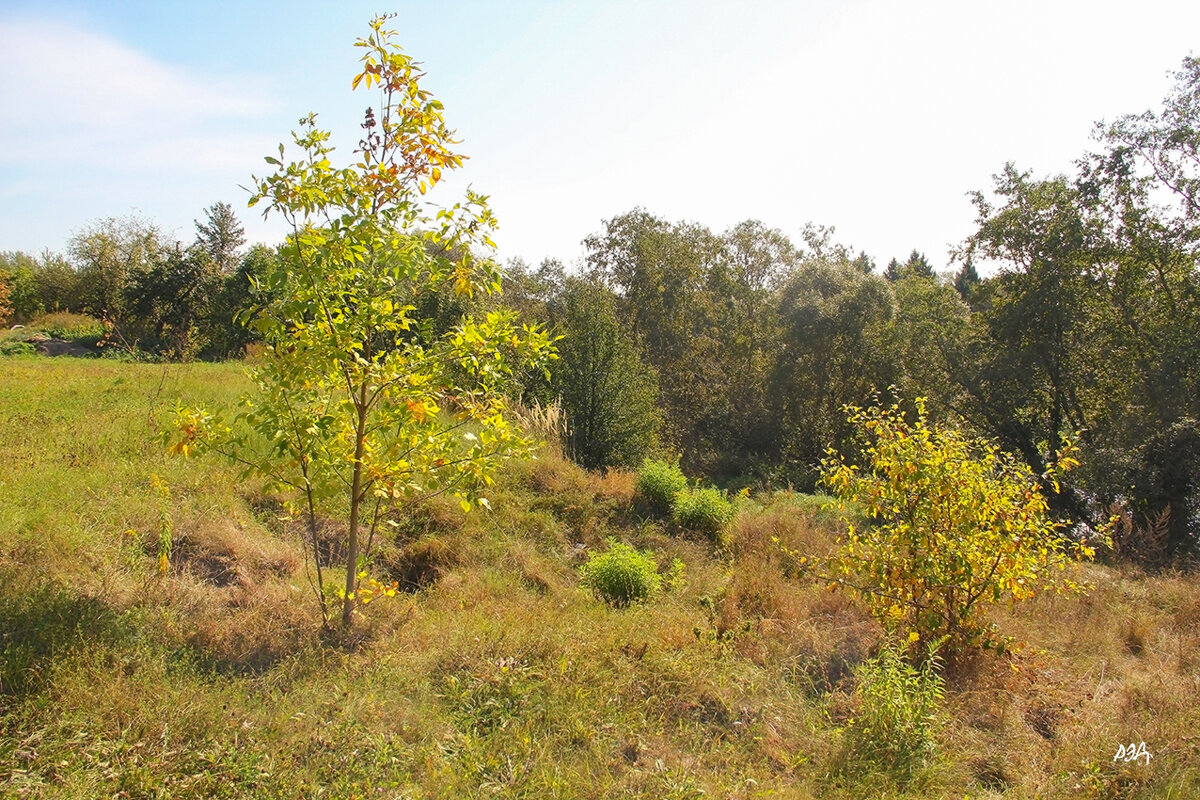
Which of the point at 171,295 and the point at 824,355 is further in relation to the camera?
the point at 171,295

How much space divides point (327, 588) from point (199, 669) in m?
0.96

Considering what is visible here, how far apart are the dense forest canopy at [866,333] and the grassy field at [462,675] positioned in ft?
6.01

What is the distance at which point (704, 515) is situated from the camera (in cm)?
778

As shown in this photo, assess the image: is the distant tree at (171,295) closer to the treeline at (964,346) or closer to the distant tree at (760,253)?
the treeline at (964,346)

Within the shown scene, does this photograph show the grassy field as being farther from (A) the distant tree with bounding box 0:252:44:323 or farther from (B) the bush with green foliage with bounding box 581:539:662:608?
(A) the distant tree with bounding box 0:252:44:323

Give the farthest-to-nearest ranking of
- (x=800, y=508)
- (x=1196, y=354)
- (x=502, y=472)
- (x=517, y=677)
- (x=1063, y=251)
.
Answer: (x=1063, y=251)
(x=1196, y=354)
(x=800, y=508)
(x=502, y=472)
(x=517, y=677)

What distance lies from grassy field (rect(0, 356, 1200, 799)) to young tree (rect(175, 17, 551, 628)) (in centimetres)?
82

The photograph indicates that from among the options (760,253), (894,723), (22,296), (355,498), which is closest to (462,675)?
(355,498)

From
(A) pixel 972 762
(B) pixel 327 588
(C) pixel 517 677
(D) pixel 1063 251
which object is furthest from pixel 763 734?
(D) pixel 1063 251

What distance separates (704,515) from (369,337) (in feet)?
16.0

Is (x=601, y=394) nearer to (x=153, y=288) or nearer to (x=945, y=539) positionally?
(x=945, y=539)

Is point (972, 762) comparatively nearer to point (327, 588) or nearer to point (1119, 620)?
point (1119, 620)

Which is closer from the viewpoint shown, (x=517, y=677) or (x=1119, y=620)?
(x=517, y=677)

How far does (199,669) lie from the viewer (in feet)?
11.6
